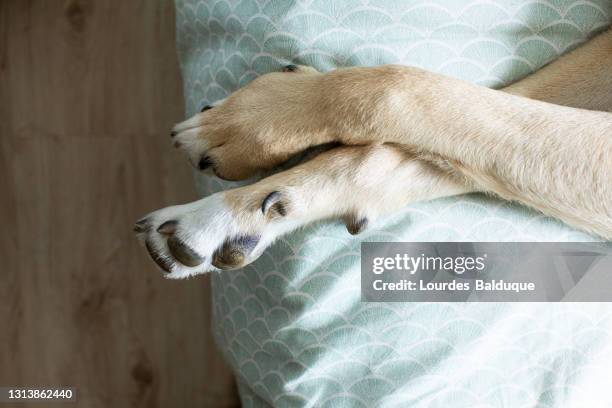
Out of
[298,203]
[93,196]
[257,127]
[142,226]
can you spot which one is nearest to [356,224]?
[298,203]

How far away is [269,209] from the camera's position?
949 mm

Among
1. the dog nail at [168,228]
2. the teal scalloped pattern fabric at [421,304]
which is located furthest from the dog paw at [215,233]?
the teal scalloped pattern fabric at [421,304]

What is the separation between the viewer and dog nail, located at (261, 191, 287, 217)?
938 mm

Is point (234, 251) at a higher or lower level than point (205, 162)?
lower

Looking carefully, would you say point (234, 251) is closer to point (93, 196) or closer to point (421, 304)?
→ point (421, 304)

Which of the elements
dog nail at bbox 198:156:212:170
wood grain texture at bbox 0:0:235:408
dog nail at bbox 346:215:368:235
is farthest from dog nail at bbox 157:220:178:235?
wood grain texture at bbox 0:0:235:408

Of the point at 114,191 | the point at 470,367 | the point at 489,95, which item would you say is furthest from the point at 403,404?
the point at 114,191

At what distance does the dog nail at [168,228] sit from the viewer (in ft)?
3.12

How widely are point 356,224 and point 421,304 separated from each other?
6.8 inches

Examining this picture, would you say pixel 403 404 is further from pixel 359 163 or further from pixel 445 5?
pixel 445 5

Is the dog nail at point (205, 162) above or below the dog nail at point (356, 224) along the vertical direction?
above

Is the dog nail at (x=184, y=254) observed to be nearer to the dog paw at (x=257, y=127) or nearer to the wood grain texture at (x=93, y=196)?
the dog paw at (x=257, y=127)

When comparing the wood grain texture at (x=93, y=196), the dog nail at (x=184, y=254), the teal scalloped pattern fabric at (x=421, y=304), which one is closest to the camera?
the dog nail at (x=184, y=254)

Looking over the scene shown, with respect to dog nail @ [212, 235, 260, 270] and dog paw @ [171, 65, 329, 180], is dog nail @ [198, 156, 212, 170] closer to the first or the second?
dog paw @ [171, 65, 329, 180]
